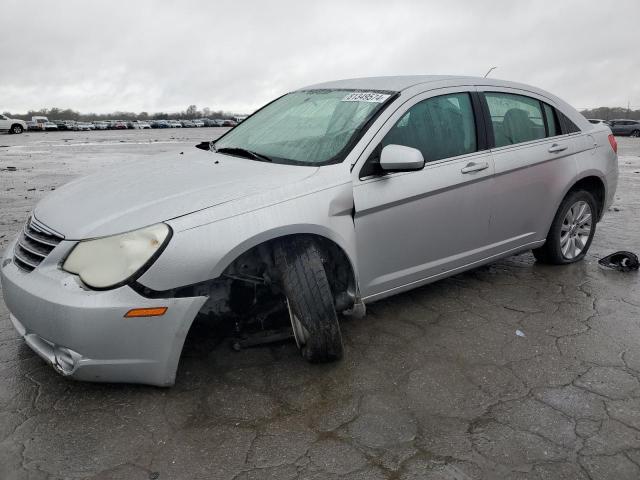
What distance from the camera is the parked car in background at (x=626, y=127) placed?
3231cm

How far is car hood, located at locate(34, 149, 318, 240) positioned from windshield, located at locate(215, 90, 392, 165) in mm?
204

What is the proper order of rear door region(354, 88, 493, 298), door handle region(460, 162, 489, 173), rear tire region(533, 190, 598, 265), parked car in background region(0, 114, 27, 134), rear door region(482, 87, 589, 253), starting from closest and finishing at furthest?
A: rear door region(354, 88, 493, 298)
door handle region(460, 162, 489, 173)
rear door region(482, 87, 589, 253)
rear tire region(533, 190, 598, 265)
parked car in background region(0, 114, 27, 134)

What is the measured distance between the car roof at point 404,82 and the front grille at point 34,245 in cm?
212

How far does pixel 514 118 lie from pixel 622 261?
1683 millimetres

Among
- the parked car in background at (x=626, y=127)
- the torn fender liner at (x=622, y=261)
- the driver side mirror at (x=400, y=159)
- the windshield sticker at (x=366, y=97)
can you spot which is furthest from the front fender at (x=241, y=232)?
the parked car in background at (x=626, y=127)

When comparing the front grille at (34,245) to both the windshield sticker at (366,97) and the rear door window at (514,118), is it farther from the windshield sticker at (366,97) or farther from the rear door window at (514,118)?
the rear door window at (514,118)

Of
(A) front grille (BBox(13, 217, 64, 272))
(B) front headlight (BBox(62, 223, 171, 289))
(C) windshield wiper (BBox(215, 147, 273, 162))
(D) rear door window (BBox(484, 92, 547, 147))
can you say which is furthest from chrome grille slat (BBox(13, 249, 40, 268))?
(D) rear door window (BBox(484, 92, 547, 147))

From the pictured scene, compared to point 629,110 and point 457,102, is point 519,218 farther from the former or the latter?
point 629,110

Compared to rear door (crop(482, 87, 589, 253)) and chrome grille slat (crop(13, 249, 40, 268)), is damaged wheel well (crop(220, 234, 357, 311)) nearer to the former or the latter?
chrome grille slat (crop(13, 249, 40, 268))

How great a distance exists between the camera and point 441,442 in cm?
225

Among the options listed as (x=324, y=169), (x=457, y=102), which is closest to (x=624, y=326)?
(x=457, y=102)

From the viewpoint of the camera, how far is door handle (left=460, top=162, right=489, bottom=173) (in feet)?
11.1

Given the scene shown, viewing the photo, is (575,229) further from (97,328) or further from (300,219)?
(97,328)

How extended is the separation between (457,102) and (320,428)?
2.33 metres
